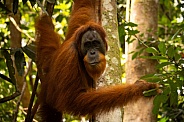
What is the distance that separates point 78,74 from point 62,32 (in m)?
4.03

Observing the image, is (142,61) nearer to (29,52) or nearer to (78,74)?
(78,74)

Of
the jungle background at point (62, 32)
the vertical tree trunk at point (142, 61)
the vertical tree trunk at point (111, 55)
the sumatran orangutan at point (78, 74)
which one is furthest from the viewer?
the vertical tree trunk at point (142, 61)

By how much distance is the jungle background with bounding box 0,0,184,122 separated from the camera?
2.72m

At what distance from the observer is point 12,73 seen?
319 centimetres

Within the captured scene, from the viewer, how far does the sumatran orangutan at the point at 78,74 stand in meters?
3.23

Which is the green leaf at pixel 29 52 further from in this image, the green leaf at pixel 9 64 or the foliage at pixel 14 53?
the green leaf at pixel 9 64

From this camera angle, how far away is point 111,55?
3.31m

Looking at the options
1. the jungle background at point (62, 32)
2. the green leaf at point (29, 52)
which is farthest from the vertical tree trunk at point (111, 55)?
the green leaf at point (29, 52)

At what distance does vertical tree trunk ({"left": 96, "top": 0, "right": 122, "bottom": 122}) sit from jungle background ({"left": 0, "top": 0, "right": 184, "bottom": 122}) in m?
0.29

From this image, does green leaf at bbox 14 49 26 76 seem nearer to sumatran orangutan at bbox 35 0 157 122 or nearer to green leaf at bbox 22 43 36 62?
green leaf at bbox 22 43 36 62

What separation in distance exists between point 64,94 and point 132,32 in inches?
40.2

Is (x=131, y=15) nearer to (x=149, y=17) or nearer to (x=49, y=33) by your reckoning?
(x=149, y=17)

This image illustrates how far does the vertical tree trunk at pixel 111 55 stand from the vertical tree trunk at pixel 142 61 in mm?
1377

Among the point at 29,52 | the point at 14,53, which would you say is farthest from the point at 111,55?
the point at 14,53
